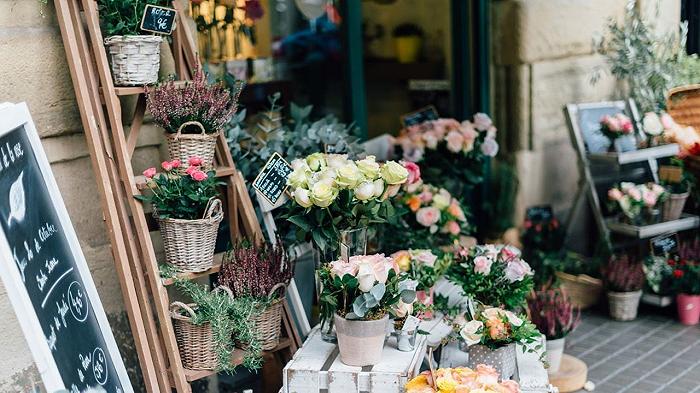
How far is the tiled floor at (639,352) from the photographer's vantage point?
4.71 meters

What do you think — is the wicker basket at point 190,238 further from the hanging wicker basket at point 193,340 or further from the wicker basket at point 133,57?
the wicker basket at point 133,57

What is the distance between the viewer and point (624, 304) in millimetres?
5633

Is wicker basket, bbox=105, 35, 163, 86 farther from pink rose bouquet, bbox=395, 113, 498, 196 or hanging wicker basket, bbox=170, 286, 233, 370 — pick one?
pink rose bouquet, bbox=395, 113, 498, 196

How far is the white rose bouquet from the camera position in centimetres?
335

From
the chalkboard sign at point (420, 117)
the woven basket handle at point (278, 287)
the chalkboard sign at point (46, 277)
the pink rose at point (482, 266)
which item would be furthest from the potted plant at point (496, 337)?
the chalkboard sign at point (420, 117)

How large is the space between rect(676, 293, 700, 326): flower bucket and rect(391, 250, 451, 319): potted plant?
2163 millimetres

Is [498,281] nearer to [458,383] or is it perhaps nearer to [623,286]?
[458,383]

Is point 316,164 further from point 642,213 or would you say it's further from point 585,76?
point 585,76

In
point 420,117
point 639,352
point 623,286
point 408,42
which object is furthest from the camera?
point 408,42

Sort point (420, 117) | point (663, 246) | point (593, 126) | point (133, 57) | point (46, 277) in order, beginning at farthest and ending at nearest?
1. point (593, 126)
2. point (663, 246)
3. point (420, 117)
4. point (133, 57)
5. point (46, 277)

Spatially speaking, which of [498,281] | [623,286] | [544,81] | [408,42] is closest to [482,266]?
[498,281]

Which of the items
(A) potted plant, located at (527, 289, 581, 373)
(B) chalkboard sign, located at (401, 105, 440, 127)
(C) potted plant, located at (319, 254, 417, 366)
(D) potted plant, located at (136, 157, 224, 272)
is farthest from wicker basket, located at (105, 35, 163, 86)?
(A) potted plant, located at (527, 289, 581, 373)

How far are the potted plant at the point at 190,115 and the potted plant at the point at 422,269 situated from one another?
39.2 inches

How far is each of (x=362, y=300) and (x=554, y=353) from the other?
1.82 metres
